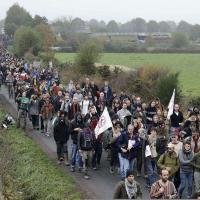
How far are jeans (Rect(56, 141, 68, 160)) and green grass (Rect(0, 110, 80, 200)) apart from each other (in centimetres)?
37

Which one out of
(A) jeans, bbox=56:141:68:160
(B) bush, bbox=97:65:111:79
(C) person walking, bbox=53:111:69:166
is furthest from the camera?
Result: (B) bush, bbox=97:65:111:79

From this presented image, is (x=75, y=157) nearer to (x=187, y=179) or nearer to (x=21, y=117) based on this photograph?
(x=187, y=179)

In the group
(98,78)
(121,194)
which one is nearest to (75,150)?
(121,194)

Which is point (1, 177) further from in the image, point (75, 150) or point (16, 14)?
point (16, 14)

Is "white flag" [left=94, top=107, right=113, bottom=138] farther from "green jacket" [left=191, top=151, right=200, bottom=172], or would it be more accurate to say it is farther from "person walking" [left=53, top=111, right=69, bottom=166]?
"green jacket" [left=191, top=151, right=200, bottom=172]

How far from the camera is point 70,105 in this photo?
1903cm

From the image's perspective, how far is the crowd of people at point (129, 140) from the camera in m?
12.3

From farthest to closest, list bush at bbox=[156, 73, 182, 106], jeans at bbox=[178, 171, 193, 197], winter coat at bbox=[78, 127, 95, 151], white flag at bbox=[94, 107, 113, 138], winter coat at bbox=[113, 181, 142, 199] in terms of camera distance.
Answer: bush at bbox=[156, 73, 182, 106]
white flag at bbox=[94, 107, 113, 138]
winter coat at bbox=[78, 127, 95, 151]
jeans at bbox=[178, 171, 193, 197]
winter coat at bbox=[113, 181, 142, 199]

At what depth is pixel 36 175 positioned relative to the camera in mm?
14344

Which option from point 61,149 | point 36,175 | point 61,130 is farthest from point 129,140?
point 61,149

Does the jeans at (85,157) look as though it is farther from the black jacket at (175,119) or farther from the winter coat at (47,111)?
the winter coat at (47,111)

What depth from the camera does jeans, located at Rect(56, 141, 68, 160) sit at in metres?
16.0

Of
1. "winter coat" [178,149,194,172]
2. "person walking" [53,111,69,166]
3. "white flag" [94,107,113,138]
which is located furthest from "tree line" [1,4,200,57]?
"winter coat" [178,149,194,172]

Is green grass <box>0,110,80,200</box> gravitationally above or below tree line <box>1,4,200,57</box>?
below
